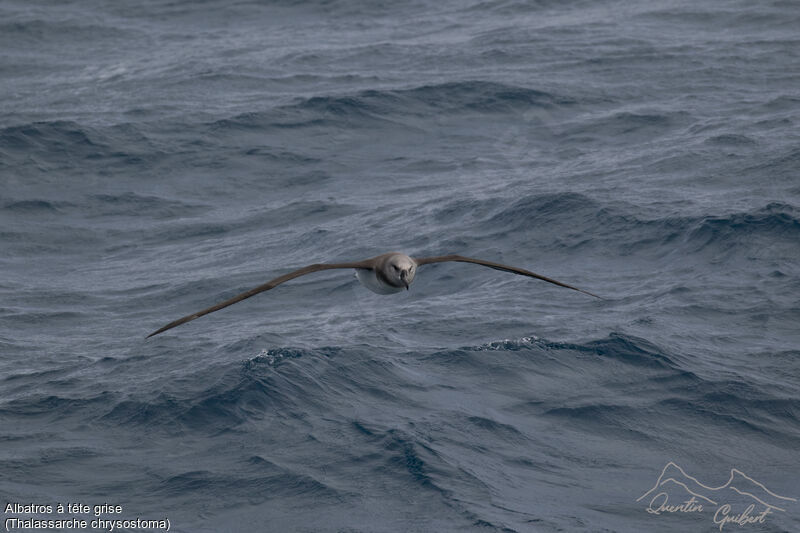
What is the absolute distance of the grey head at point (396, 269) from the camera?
1906 cm

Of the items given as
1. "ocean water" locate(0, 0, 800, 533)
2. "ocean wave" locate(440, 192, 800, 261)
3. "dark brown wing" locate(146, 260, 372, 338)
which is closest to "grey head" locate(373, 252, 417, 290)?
"dark brown wing" locate(146, 260, 372, 338)

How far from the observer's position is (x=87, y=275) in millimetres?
34625

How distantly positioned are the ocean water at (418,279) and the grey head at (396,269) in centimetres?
463

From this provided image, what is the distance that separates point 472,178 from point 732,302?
1164cm

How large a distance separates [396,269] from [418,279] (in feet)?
40.8

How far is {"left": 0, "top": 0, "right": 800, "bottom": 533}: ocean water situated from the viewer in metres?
22.8

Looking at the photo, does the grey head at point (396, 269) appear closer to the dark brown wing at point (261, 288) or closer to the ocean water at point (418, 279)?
the dark brown wing at point (261, 288)

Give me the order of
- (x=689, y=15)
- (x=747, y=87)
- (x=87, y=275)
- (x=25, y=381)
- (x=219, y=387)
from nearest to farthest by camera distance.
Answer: (x=219, y=387) < (x=25, y=381) < (x=87, y=275) < (x=747, y=87) < (x=689, y=15)

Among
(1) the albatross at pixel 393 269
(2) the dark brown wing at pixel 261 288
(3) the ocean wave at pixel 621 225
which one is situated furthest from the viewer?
(3) the ocean wave at pixel 621 225

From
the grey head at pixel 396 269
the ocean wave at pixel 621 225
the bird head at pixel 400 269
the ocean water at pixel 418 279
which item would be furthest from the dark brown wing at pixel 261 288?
the ocean wave at pixel 621 225

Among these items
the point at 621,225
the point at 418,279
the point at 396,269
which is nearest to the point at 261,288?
the point at 396,269

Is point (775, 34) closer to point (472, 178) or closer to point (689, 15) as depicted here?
point (689, 15)

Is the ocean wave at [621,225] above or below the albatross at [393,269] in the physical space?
below

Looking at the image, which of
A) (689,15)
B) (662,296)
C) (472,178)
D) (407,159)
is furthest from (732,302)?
(689,15)
